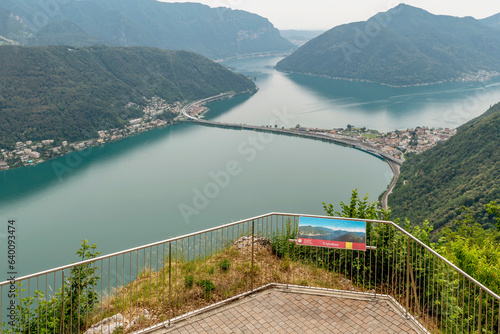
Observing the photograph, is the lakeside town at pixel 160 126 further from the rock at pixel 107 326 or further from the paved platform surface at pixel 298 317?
the paved platform surface at pixel 298 317

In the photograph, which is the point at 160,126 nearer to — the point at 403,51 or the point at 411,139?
the point at 411,139

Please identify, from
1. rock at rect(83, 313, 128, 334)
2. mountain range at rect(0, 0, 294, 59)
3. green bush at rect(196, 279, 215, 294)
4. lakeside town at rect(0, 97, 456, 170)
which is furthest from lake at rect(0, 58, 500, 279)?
mountain range at rect(0, 0, 294, 59)

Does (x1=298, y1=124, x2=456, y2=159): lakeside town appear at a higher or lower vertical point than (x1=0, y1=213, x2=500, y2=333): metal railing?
lower

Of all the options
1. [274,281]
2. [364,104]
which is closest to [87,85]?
[364,104]

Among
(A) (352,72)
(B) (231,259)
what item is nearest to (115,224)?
(B) (231,259)

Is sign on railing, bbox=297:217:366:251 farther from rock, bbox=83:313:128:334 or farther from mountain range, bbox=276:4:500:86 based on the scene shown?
mountain range, bbox=276:4:500:86
